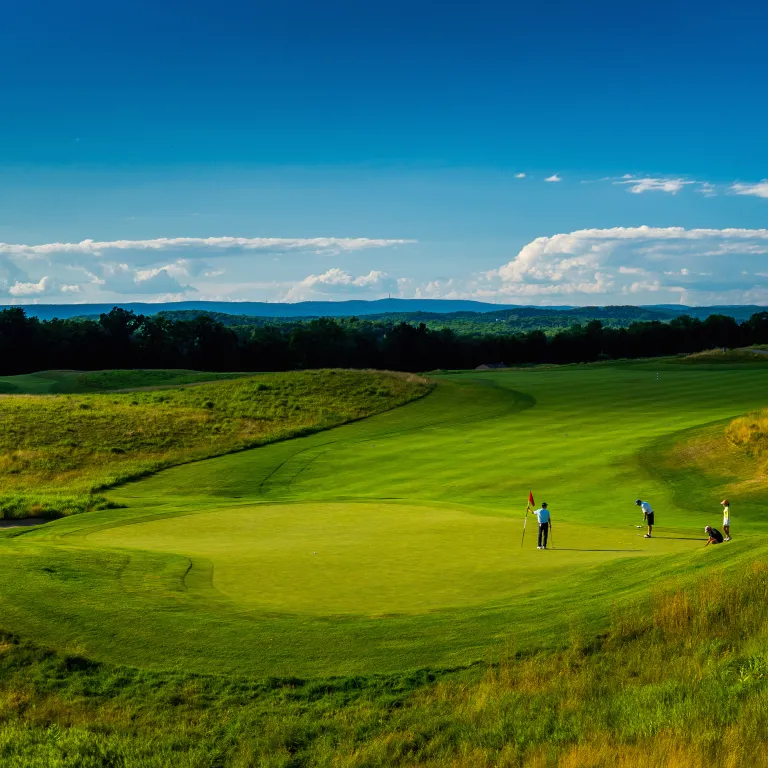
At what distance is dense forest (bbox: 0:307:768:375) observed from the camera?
104 metres

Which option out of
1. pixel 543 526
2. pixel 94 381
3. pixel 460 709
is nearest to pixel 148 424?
pixel 94 381

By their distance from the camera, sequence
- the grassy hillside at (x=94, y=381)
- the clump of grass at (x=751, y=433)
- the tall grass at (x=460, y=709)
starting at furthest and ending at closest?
the grassy hillside at (x=94, y=381) → the clump of grass at (x=751, y=433) → the tall grass at (x=460, y=709)

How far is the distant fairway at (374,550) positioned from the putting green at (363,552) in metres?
0.07

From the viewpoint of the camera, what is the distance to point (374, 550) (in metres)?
18.1

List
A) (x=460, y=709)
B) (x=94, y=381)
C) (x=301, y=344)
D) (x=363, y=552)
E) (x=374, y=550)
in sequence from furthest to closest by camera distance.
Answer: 1. (x=301, y=344)
2. (x=94, y=381)
3. (x=374, y=550)
4. (x=363, y=552)
5. (x=460, y=709)

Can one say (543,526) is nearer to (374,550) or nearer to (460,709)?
(374,550)

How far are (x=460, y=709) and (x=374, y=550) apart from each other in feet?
28.5

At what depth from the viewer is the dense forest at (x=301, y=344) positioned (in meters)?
104

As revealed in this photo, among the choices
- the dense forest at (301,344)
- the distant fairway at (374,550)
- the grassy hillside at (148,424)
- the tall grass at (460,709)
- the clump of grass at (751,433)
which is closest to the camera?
the tall grass at (460,709)

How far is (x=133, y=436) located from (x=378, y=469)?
614 inches

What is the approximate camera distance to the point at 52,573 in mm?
14609

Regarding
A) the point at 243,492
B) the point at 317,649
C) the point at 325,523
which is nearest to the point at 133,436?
the point at 243,492

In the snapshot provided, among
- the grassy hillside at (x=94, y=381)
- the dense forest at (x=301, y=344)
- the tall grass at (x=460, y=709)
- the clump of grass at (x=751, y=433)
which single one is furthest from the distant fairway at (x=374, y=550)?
the dense forest at (x=301, y=344)

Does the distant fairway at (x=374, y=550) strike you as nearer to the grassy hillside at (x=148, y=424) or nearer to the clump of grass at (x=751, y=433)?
the clump of grass at (x=751, y=433)
